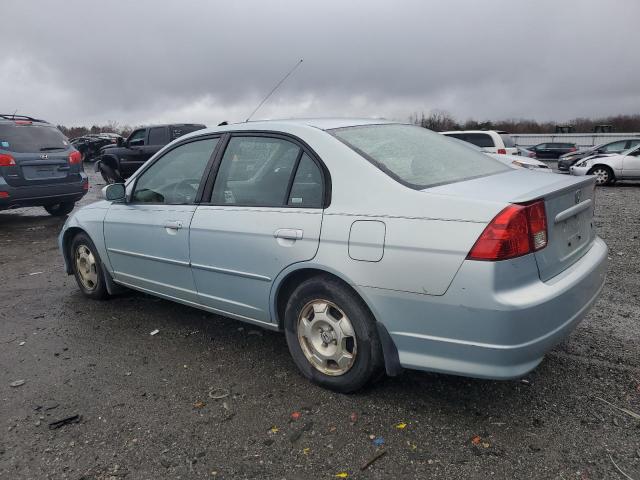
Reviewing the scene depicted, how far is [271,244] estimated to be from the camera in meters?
3.14

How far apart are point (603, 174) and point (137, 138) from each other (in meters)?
14.9

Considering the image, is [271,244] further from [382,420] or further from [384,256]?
[382,420]

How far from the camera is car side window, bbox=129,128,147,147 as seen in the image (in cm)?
1653

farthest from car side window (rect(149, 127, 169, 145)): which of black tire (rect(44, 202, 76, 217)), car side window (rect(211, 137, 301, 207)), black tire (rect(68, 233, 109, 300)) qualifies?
car side window (rect(211, 137, 301, 207))

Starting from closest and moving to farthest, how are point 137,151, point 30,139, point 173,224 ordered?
1. point 173,224
2. point 30,139
3. point 137,151

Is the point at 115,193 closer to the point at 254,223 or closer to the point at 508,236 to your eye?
the point at 254,223

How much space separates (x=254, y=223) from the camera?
3256 millimetres

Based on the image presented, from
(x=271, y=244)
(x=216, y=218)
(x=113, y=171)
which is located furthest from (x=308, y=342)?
(x=113, y=171)

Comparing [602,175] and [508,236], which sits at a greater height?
[508,236]

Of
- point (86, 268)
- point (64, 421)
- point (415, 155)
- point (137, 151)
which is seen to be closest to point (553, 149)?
point (137, 151)

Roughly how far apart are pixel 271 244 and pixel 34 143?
8.08m

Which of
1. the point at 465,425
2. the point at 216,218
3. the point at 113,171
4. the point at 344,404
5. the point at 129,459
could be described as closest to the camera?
the point at 129,459

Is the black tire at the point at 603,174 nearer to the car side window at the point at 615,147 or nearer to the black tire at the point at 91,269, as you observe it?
the car side window at the point at 615,147

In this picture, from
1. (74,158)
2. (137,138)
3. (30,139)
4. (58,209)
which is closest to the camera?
(30,139)
